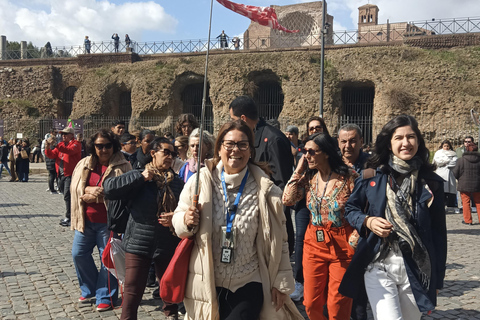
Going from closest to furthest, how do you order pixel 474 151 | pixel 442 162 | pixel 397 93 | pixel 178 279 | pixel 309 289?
1. pixel 178 279
2. pixel 309 289
3. pixel 474 151
4. pixel 442 162
5. pixel 397 93

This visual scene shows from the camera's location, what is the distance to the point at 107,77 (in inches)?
1102

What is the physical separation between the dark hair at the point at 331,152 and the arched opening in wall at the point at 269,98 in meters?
21.9

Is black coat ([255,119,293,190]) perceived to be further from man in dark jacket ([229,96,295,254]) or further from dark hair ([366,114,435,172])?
dark hair ([366,114,435,172])

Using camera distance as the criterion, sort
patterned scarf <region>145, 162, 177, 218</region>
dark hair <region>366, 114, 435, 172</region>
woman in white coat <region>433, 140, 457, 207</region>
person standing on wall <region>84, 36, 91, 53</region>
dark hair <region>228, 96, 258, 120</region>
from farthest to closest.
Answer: person standing on wall <region>84, 36, 91, 53</region>
woman in white coat <region>433, 140, 457, 207</region>
dark hair <region>228, 96, 258, 120</region>
patterned scarf <region>145, 162, 177, 218</region>
dark hair <region>366, 114, 435, 172</region>

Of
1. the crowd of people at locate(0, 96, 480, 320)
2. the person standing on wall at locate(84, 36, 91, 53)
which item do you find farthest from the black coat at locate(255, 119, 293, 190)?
the person standing on wall at locate(84, 36, 91, 53)

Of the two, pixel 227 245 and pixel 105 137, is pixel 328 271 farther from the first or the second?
pixel 105 137

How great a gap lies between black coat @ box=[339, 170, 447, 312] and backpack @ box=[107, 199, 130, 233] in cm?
199

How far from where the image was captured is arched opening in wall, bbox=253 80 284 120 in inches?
1016

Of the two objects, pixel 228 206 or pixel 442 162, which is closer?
pixel 228 206

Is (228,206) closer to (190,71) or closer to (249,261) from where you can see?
(249,261)

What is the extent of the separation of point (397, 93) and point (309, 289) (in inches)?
783

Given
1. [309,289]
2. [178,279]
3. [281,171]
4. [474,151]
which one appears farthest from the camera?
[474,151]

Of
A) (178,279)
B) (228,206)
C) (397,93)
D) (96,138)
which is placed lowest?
(178,279)

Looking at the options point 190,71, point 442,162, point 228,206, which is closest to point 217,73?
point 190,71
